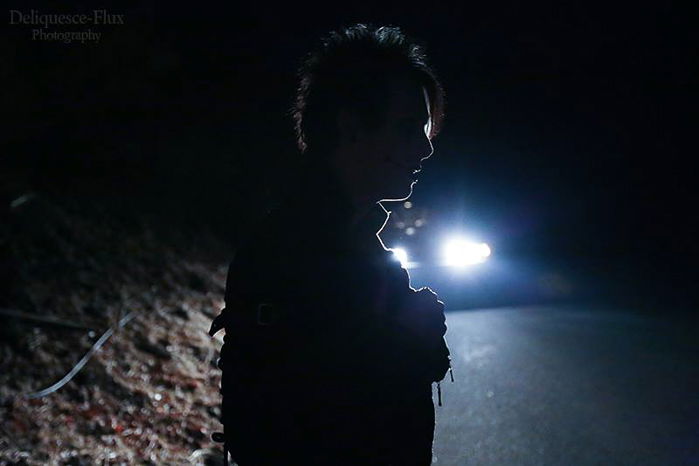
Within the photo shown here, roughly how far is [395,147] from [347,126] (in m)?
0.13

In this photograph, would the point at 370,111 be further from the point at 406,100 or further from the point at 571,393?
the point at 571,393

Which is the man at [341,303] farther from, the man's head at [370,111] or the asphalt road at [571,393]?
the asphalt road at [571,393]

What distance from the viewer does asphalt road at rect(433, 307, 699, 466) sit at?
181 inches

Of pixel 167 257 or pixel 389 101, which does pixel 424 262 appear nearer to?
pixel 167 257

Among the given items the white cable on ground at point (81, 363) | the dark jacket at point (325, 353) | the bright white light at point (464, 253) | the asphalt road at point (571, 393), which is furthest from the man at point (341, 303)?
the bright white light at point (464, 253)

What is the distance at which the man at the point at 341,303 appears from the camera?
4.50 feet

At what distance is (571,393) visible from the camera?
229 inches

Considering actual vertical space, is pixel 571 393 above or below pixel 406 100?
below

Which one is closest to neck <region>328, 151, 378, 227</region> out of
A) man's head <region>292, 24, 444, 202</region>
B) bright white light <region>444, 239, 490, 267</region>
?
man's head <region>292, 24, 444, 202</region>

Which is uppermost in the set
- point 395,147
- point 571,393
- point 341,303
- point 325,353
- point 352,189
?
point 395,147

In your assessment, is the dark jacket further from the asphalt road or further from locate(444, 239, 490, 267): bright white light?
locate(444, 239, 490, 267): bright white light

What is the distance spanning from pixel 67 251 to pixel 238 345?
7.64m

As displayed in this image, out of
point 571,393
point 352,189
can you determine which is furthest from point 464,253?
point 352,189

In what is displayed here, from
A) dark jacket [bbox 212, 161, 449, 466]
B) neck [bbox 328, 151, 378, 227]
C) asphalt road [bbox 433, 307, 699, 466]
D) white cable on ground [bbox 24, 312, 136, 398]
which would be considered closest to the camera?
dark jacket [bbox 212, 161, 449, 466]
